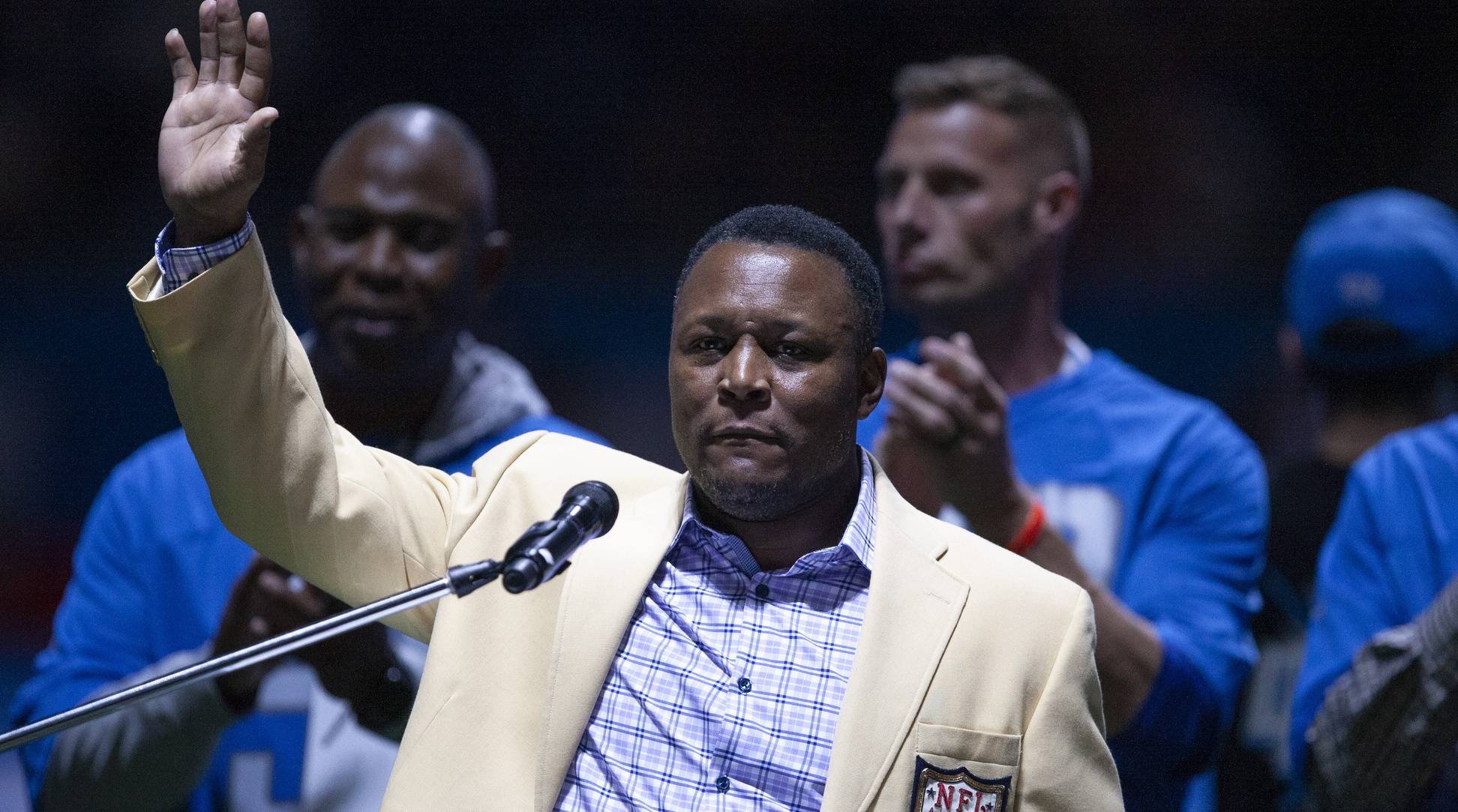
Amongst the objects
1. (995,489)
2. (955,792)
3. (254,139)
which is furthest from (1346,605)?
(254,139)

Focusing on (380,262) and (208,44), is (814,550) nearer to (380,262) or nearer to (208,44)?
(208,44)

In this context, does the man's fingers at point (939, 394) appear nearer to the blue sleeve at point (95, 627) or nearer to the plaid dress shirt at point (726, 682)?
the plaid dress shirt at point (726, 682)

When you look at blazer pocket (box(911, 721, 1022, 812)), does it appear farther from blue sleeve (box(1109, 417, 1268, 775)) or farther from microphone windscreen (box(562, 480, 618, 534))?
blue sleeve (box(1109, 417, 1268, 775))

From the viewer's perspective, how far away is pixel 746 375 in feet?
6.56

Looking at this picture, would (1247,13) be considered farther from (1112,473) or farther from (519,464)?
(519,464)

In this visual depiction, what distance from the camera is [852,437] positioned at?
214cm

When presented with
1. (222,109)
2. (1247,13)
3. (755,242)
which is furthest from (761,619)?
(1247,13)

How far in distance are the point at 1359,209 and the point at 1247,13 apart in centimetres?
263

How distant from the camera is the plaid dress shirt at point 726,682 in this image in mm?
1930

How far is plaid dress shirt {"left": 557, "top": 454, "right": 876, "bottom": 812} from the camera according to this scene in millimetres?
1930

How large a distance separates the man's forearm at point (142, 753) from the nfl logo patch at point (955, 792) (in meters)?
1.56

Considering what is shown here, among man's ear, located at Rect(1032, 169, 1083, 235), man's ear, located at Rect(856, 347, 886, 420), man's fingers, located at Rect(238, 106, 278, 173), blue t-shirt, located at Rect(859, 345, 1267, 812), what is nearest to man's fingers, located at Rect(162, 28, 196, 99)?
man's fingers, located at Rect(238, 106, 278, 173)

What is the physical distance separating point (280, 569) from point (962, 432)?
4.10 feet

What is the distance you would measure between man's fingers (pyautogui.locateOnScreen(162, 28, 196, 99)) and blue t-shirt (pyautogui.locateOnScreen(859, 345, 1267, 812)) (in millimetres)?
1687
